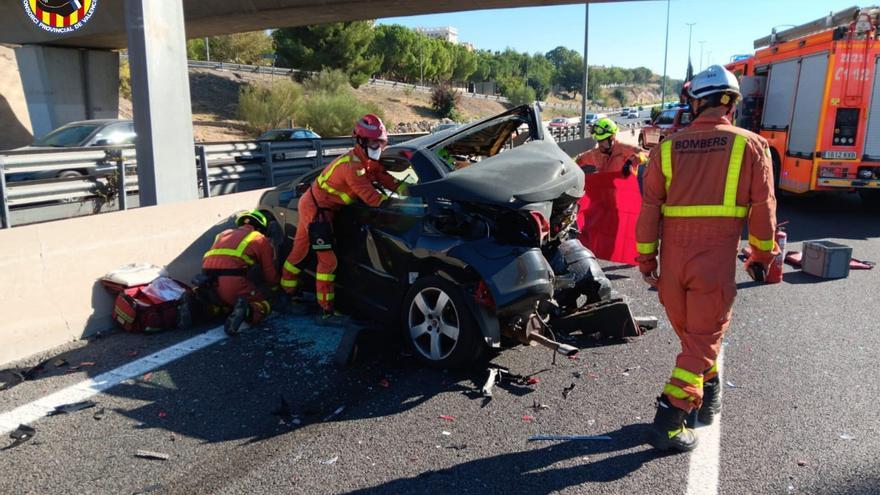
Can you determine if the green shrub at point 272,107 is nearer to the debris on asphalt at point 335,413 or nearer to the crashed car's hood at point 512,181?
the crashed car's hood at point 512,181

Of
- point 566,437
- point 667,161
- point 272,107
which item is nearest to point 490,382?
point 566,437

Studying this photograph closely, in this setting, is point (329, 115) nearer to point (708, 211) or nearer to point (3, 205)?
point (3, 205)

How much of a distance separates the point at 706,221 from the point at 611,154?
14.1 ft

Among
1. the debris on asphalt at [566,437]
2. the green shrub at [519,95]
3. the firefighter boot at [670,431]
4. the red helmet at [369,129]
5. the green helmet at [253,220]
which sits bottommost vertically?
the debris on asphalt at [566,437]

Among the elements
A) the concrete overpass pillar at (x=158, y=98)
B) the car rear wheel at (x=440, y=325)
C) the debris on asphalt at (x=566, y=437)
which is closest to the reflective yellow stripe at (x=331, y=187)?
the car rear wheel at (x=440, y=325)

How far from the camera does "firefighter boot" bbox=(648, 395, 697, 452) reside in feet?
10.9

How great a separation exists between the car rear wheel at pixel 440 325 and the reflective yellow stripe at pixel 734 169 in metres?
1.77

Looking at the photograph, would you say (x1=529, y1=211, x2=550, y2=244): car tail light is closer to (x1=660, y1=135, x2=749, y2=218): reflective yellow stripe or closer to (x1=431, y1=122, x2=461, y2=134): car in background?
(x1=660, y1=135, x2=749, y2=218): reflective yellow stripe

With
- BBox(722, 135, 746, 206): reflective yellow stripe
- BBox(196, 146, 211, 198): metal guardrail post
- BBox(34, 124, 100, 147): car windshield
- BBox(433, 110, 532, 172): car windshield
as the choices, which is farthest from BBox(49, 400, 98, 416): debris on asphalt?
BBox(34, 124, 100, 147): car windshield

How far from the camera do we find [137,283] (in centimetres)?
558

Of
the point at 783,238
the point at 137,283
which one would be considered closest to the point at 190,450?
the point at 137,283

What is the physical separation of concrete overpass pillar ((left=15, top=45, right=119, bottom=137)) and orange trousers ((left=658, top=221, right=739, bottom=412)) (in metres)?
24.1

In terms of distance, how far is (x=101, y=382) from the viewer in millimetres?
4441

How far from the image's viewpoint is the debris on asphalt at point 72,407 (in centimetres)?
398
